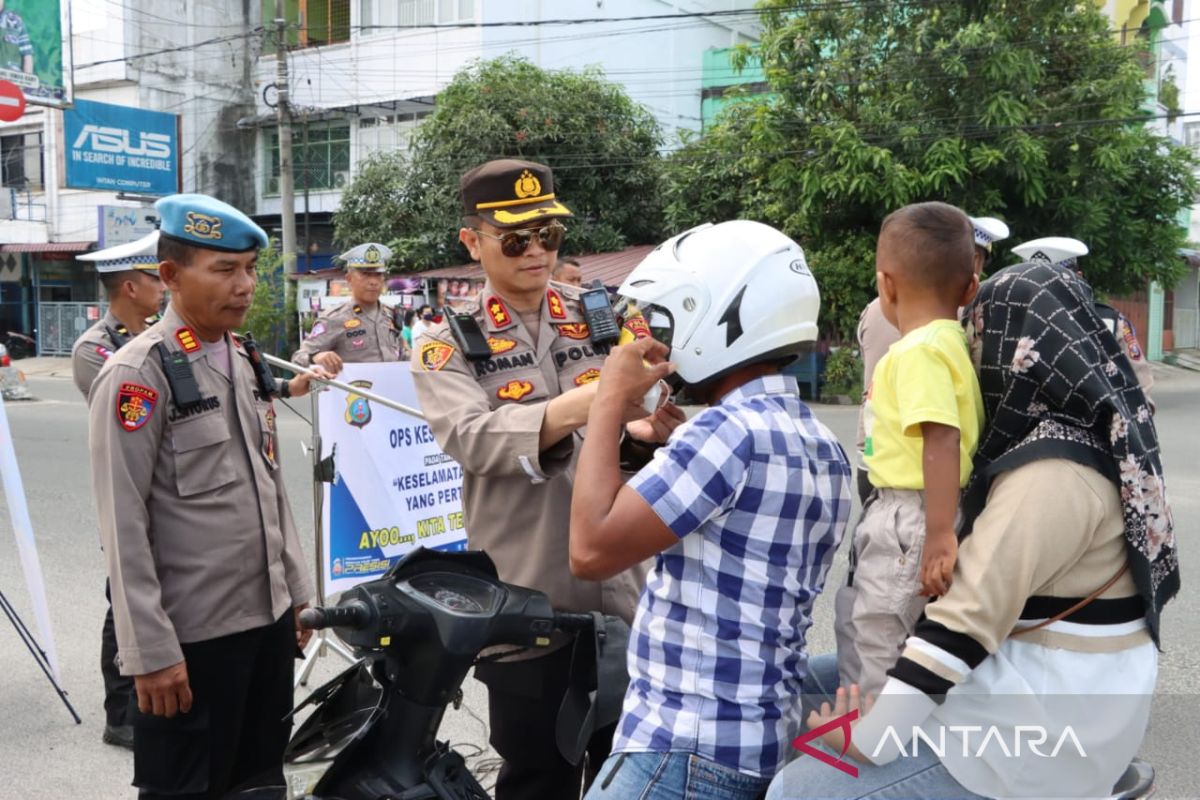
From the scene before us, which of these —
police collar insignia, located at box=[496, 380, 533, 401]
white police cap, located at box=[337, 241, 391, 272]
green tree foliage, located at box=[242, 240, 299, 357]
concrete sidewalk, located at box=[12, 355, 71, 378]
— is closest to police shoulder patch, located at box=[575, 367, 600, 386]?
police collar insignia, located at box=[496, 380, 533, 401]

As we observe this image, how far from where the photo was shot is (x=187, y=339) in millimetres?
2668

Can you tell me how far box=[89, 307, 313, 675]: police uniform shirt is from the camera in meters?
2.45

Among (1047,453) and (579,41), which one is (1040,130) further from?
(1047,453)

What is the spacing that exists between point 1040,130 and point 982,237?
1219 centimetres

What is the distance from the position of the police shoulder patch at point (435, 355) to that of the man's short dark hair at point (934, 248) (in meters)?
0.99

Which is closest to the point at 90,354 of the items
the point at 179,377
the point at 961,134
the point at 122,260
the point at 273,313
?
the point at 122,260

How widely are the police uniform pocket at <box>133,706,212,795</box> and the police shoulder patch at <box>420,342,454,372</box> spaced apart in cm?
101

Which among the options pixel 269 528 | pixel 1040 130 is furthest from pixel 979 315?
pixel 1040 130

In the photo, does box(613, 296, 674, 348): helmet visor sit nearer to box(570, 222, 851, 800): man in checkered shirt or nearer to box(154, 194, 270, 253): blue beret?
box(570, 222, 851, 800): man in checkered shirt

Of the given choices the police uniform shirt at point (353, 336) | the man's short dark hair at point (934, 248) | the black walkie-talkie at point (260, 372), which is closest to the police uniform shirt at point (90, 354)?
the black walkie-talkie at point (260, 372)

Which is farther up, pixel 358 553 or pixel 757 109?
pixel 757 109

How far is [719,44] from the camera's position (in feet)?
91.8

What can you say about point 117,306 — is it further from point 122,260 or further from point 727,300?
point 727,300

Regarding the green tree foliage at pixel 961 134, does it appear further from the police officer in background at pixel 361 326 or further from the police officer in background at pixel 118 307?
the police officer in background at pixel 118 307
